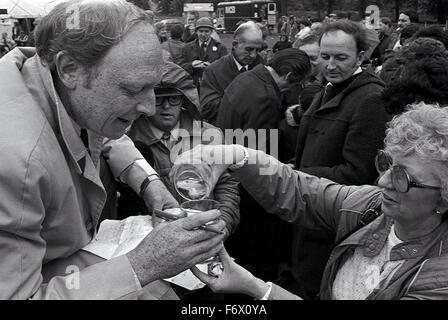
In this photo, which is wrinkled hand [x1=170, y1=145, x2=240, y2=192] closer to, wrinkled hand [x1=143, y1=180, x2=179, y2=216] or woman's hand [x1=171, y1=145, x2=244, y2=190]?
woman's hand [x1=171, y1=145, x2=244, y2=190]

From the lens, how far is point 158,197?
2410 mm

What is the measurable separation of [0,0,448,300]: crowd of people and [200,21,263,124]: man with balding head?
6.71ft

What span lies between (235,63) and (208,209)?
4.46 meters

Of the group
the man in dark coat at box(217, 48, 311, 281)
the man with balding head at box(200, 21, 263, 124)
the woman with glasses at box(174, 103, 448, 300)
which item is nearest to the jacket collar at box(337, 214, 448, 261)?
the woman with glasses at box(174, 103, 448, 300)

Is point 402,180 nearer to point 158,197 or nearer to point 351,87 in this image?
point 158,197

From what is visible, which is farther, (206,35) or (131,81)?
(206,35)

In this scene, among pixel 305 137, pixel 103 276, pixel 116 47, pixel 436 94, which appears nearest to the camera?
pixel 103 276

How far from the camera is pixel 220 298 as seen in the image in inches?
88.7

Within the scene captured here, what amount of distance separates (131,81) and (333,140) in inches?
81.4

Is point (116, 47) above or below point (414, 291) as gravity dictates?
above

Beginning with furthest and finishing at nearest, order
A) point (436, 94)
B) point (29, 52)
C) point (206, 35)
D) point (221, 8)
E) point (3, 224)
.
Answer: point (221, 8) < point (206, 35) < point (436, 94) < point (29, 52) < point (3, 224)

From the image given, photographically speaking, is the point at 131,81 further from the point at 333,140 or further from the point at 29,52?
the point at 333,140

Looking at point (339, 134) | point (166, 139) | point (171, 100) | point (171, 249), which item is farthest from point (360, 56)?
point (171, 249)
